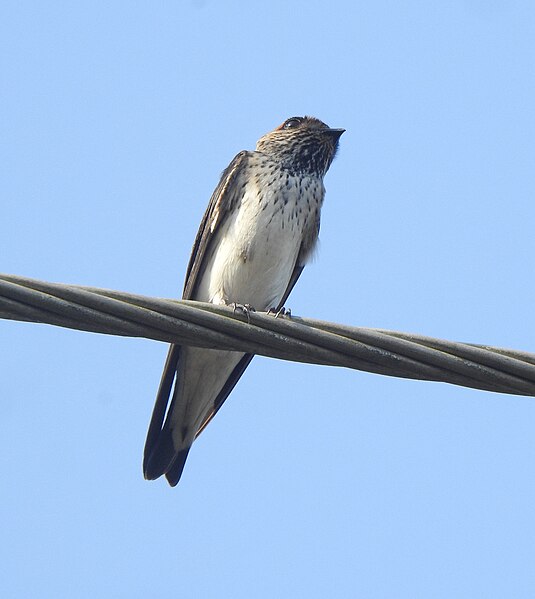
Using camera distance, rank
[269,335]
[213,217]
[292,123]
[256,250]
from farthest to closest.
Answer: [292,123] → [213,217] → [256,250] → [269,335]

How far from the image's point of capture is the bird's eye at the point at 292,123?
9344mm

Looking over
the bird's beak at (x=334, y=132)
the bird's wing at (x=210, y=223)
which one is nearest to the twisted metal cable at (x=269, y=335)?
the bird's wing at (x=210, y=223)

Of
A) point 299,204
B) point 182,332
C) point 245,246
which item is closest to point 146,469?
point 245,246

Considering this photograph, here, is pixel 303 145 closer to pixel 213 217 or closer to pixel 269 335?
pixel 213 217

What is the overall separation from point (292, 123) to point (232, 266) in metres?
2.15

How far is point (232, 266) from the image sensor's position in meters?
7.68

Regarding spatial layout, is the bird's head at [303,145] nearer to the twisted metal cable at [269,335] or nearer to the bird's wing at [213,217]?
the bird's wing at [213,217]

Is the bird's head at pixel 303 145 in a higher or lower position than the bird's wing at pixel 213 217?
higher

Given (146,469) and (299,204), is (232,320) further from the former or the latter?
(299,204)

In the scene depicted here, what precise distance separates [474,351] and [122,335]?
4.37 feet

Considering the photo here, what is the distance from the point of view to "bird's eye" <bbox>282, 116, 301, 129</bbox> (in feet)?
30.7

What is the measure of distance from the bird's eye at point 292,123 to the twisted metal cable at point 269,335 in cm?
504

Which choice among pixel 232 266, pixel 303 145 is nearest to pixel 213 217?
pixel 232 266

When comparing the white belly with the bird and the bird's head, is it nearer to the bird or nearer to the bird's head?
the bird
